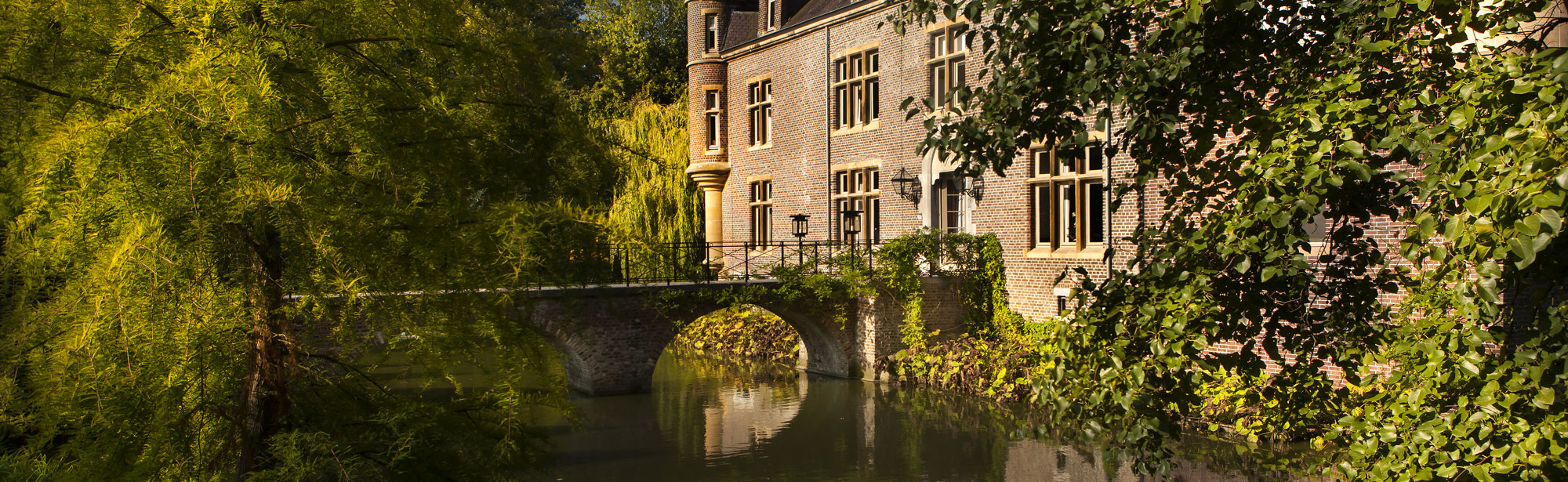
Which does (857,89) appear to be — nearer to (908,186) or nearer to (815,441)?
(908,186)

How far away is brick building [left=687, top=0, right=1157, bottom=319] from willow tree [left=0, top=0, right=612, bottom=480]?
9212 mm

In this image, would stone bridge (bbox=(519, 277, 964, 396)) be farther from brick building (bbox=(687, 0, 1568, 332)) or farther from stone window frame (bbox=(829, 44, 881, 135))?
stone window frame (bbox=(829, 44, 881, 135))

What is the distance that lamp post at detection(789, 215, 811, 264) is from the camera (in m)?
16.0

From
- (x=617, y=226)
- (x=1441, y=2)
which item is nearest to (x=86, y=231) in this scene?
(x=617, y=226)

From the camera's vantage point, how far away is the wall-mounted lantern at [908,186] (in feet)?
51.4

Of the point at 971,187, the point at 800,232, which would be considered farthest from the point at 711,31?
the point at 971,187

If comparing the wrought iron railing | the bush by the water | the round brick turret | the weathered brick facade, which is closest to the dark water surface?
the wrought iron railing

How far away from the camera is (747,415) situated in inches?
518

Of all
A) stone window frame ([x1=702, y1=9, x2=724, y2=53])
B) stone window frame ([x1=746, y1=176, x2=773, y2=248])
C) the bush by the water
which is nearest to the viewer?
the bush by the water

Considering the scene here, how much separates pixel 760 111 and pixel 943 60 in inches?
194

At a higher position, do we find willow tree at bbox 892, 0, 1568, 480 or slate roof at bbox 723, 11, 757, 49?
slate roof at bbox 723, 11, 757, 49

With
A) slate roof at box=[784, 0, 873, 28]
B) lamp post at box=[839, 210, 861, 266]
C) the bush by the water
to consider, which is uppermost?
slate roof at box=[784, 0, 873, 28]

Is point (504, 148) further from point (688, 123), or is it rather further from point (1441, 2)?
point (688, 123)

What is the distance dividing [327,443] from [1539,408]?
3341mm
